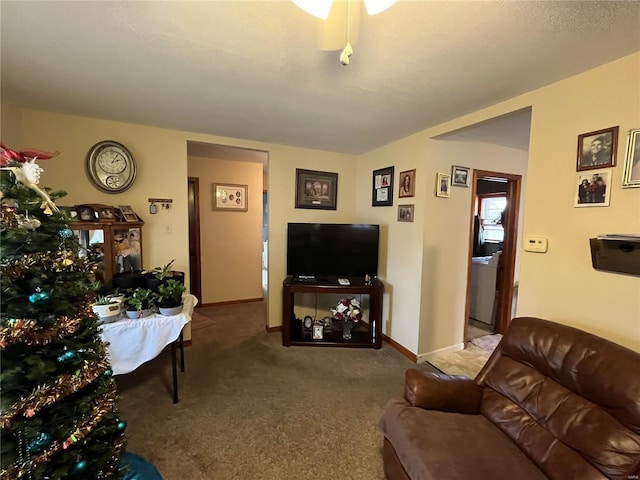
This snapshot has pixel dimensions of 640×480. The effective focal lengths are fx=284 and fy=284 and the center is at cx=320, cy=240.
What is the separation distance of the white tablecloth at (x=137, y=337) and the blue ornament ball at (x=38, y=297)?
1.04 metres

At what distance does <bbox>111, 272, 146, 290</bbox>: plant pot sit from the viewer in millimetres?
2297

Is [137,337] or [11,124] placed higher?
[11,124]

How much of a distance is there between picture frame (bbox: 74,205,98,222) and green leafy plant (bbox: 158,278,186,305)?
0.99 metres

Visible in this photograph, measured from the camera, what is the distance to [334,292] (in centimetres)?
317

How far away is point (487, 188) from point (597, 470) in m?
5.12

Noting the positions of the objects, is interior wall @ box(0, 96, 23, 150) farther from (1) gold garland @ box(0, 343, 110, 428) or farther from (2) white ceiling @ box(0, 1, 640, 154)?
(1) gold garland @ box(0, 343, 110, 428)

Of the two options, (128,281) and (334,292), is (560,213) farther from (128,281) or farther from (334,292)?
(128,281)

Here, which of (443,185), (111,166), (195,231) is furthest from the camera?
(195,231)

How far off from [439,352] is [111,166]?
385 cm

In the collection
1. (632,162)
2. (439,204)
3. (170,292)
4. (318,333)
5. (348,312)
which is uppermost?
(632,162)

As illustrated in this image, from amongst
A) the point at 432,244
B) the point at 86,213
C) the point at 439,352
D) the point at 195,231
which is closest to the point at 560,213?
the point at 432,244

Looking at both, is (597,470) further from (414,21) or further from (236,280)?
(236,280)

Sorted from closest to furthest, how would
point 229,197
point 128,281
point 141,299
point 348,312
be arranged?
1. point 141,299
2. point 128,281
3. point 348,312
4. point 229,197

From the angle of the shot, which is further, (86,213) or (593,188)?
(86,213)
